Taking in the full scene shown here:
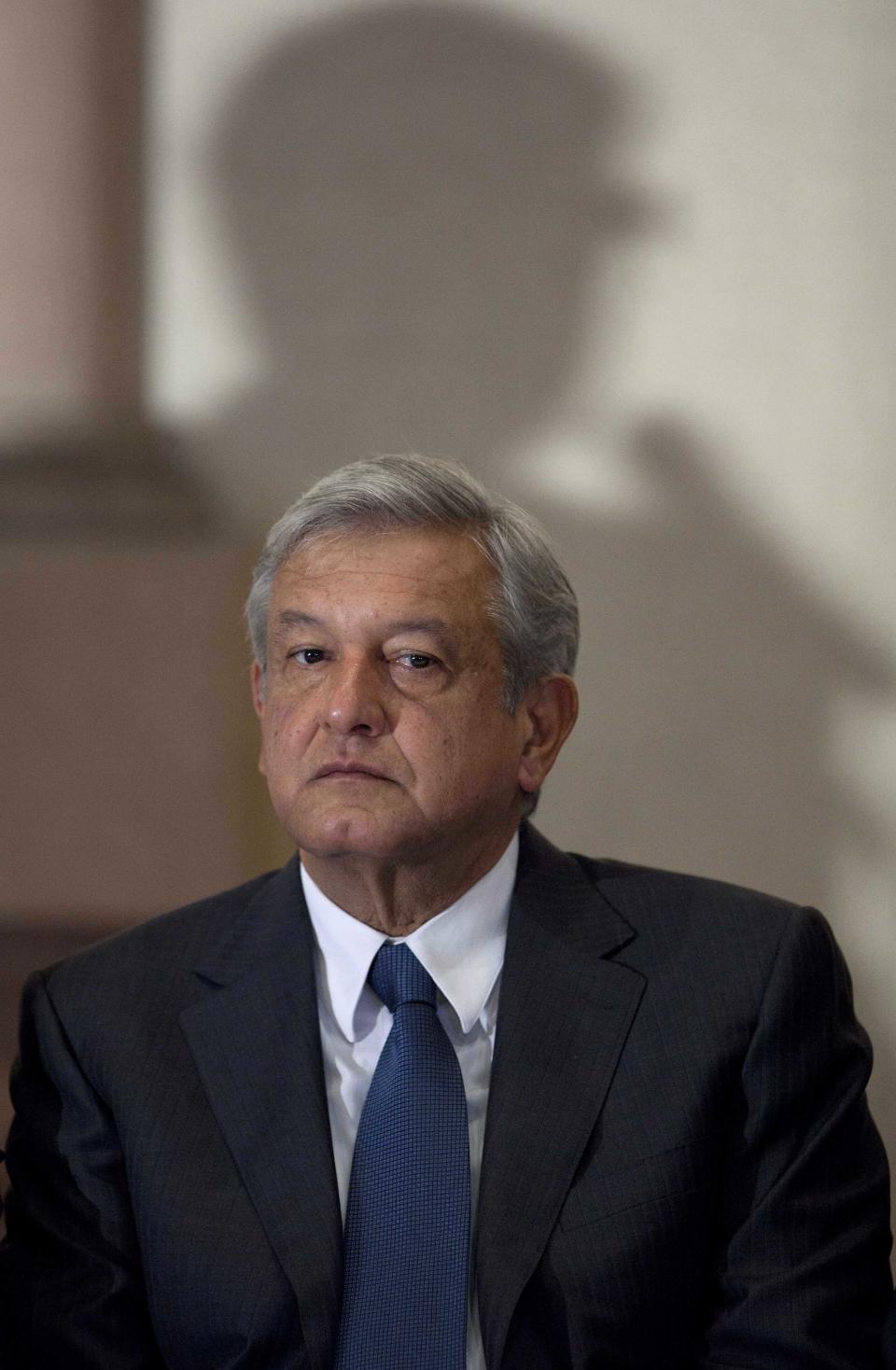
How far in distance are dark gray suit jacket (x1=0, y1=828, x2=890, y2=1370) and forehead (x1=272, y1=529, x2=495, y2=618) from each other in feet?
1.41

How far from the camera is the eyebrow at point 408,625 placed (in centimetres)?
193

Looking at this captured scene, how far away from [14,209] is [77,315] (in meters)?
0.24

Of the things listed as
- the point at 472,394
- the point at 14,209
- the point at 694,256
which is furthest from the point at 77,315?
the point at 694,256

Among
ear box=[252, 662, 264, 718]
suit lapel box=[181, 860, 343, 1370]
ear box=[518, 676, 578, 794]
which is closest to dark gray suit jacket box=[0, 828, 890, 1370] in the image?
suit lapel box=[181, 860, 343, 1370]

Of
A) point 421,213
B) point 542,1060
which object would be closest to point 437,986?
point 542,1060

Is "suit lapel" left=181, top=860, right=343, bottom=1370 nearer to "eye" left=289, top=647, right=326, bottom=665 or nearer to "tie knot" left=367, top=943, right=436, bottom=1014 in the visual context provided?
"tie knot" left=367, top=943, right=436, bottom=1014

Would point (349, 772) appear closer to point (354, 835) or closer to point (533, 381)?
point (354, 835)

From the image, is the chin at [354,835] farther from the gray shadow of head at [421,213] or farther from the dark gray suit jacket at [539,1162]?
the gray shadow of head at [421,213]

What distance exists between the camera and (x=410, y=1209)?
5.98ft

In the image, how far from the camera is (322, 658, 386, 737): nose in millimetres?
1882

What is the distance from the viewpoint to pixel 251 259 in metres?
3.04

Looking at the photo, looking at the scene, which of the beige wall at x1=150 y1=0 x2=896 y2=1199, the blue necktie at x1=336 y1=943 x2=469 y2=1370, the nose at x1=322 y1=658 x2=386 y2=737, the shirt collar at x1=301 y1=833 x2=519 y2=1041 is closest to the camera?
the blue necktie at x1=336 y1=943 x2=469 y2=1370

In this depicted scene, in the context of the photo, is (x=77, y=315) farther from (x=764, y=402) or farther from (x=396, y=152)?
(x=764, y=402)

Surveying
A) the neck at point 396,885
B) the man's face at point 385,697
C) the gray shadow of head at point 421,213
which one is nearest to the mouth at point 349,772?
the man's face at point 385,697
